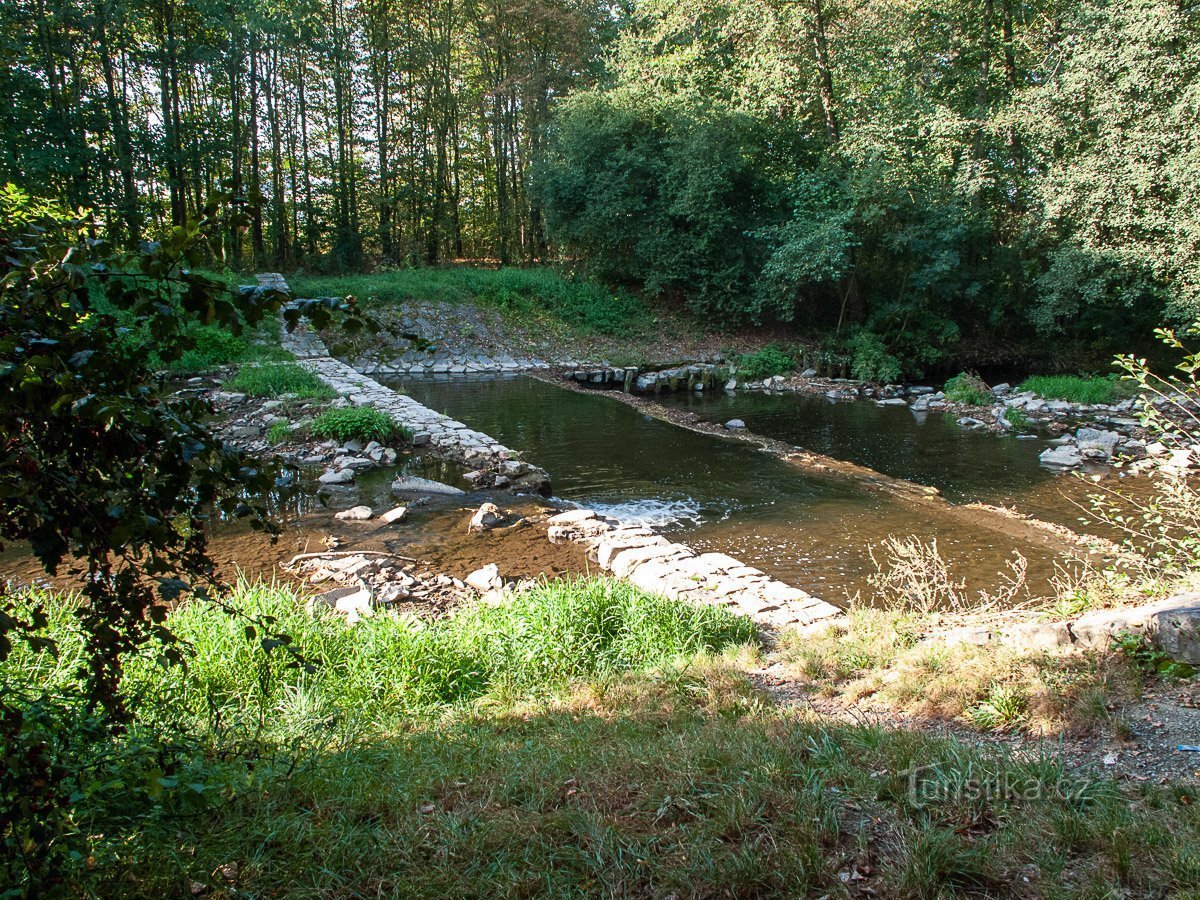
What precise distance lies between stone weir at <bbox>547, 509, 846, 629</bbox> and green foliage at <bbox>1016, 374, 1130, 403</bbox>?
11713mm

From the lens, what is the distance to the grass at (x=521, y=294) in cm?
2117

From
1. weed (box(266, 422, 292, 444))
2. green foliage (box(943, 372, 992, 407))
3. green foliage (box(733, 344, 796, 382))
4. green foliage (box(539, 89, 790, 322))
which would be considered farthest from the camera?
green foliage (box(539, 89, 790, 322))

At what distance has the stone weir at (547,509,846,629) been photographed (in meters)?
4.95

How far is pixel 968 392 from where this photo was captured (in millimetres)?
15039

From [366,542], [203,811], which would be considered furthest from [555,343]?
[203,811]

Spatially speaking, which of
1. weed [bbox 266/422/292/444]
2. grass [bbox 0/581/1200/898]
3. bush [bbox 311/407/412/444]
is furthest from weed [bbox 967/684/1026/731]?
weed [bbox 266/422/292/444]

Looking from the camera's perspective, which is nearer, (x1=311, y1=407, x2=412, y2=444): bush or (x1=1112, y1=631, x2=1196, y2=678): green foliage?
(x1=1112, y1=631, x2=1196, y2=678): green foliage

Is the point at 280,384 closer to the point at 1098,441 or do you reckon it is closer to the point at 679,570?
the point at 679,570

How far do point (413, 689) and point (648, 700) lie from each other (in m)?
1.23

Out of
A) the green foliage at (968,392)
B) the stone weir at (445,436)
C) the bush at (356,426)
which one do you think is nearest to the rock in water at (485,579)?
the stone weir at (445,436)

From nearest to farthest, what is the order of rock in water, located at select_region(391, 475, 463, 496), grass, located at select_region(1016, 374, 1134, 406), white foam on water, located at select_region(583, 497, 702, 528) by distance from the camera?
Result: white foam on water, located at select_region(583, 497, 702, 528)
rock in water, located at select_region(391, 475, 463, 496)
grass, located at select_region(1016, 374, 1134, 406)

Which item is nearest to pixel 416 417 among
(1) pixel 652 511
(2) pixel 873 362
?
(1) pixel 652 511

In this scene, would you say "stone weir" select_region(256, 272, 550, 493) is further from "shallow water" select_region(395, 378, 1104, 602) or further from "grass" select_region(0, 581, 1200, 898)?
"grass" select_region(0, 581, 1200, 898)

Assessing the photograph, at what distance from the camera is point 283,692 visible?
360 cm
